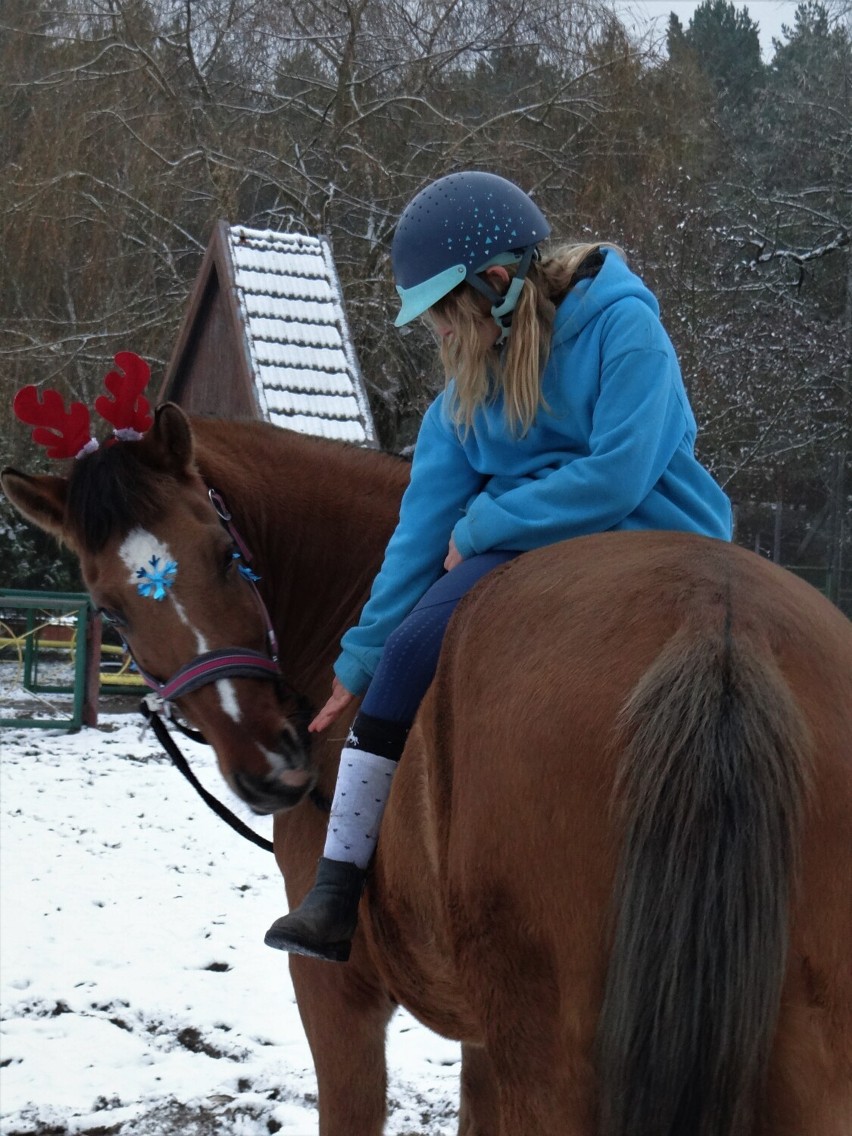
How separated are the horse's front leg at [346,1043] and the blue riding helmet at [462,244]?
1.48 metres

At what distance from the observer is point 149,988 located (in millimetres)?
4949

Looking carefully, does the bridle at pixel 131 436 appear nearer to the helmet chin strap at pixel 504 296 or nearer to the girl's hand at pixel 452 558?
the girl's hand at pixel 452 558

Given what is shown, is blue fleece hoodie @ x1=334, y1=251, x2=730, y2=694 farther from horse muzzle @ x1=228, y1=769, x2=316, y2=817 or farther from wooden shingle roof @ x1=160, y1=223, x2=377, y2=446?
wooden shingle roof @ x1=160, y1=223, x2=377, y2=446

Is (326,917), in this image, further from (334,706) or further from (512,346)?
(512,346)

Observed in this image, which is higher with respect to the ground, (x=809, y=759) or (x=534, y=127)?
(x=534, y=127)

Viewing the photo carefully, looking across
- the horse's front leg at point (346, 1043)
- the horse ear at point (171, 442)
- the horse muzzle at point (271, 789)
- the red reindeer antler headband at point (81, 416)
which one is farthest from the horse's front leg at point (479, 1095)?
the red reindeer antler headband at point (81, 416)

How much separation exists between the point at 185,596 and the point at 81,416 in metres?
0.57

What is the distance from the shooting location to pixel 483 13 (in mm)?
13758

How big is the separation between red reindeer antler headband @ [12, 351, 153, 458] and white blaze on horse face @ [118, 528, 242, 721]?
31cm

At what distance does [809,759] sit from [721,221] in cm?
1371

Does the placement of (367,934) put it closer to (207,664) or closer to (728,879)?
(207,664)

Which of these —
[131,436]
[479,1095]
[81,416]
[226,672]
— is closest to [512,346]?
[226,672]

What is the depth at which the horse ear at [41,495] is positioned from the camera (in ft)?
9.05

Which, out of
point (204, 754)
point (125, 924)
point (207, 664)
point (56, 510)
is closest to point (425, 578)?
point (207, 664)
